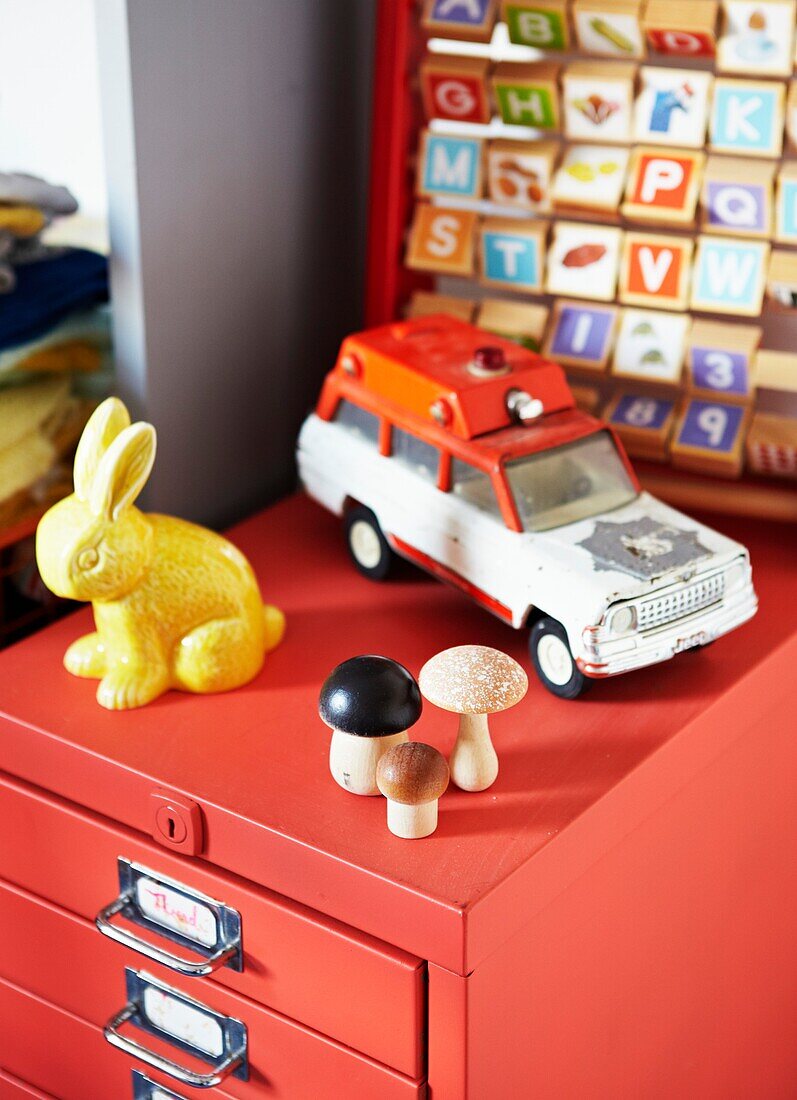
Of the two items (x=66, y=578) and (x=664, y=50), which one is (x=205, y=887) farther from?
(x=664, y=50)

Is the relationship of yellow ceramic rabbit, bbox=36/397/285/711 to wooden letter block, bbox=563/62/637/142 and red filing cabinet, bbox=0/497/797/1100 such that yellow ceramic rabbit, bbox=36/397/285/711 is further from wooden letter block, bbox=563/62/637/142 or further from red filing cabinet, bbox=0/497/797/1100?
wooden letter block, bbox=563/62/637/142

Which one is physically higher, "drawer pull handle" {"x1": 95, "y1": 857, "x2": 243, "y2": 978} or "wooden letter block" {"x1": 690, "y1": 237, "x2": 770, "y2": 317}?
"wooden letter block" {"x1": 690, "y1": 237, "x2": 770, "y2": 317}

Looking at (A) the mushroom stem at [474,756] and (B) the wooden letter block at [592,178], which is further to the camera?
(B) the wooden letter block at [592,178]

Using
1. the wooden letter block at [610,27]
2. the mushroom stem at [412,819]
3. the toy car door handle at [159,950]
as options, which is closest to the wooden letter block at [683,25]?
the wooden letter block at [610,27]

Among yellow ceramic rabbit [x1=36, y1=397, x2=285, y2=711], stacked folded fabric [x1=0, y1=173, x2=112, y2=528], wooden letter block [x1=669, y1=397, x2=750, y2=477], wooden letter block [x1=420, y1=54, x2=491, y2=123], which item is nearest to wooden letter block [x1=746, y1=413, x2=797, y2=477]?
wooden letter block [x1=669, y1=397, x2=750, y2=477]

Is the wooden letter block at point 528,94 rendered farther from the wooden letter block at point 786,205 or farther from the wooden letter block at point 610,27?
the wooden letter block at point 786,205

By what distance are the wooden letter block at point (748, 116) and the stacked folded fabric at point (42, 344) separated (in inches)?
20.6

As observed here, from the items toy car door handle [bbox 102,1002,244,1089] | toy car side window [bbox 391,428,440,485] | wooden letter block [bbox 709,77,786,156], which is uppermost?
wooden letter block [bbox 709,77,786,156]

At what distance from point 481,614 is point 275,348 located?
355 millimetres

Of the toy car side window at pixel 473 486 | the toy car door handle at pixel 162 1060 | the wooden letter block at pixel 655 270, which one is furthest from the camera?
the wooden letter block at pixel 655 270

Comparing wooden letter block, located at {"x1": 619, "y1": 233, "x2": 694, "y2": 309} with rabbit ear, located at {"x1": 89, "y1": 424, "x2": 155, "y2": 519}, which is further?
wooden letter block, located at {"x1": 619, "y1": 233, "x2": 694, "y2": 309}

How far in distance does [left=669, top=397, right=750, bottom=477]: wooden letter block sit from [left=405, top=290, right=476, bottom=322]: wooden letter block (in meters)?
0.21

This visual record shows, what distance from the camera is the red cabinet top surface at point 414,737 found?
78cm

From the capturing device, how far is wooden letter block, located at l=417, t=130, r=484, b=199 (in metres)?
1.16
